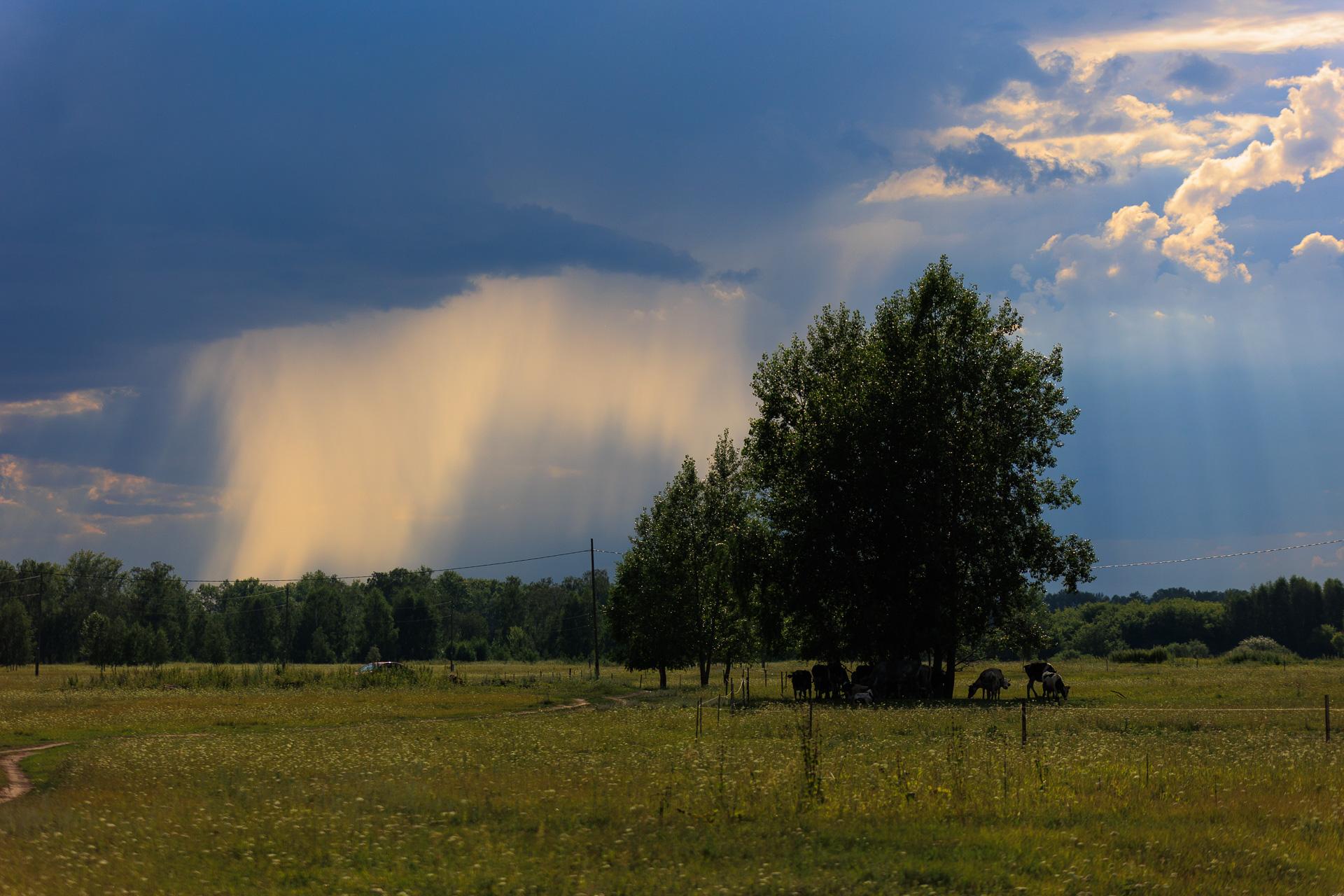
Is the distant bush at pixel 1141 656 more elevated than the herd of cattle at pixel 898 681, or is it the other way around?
the herd of cattle at pixel 898 681

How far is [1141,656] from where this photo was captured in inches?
4368

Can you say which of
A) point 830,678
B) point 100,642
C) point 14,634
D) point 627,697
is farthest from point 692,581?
point 14,634

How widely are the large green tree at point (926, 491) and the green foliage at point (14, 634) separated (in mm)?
158276

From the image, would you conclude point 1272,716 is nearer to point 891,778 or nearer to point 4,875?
point 891,778

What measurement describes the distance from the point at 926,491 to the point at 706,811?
129ft

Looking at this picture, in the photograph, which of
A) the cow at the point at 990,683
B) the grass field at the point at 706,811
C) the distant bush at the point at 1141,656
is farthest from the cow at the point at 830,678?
the distant bush at the point at 1141,656

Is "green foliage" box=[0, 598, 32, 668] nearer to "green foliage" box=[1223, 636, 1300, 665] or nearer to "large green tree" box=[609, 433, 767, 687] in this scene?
"large green tree" box=[609, 433, 767, 687]

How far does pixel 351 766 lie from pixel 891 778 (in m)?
14.0

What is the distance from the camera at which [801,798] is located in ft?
62.1

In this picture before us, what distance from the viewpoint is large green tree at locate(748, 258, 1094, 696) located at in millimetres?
54812

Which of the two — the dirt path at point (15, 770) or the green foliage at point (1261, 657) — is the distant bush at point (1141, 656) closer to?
the green foliage at point (1261, 657)

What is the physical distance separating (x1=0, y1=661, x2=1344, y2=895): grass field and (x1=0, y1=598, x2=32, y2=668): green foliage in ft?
514

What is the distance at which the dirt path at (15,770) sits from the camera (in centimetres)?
2528

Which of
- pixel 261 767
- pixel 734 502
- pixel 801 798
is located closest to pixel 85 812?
pixel 261 767
